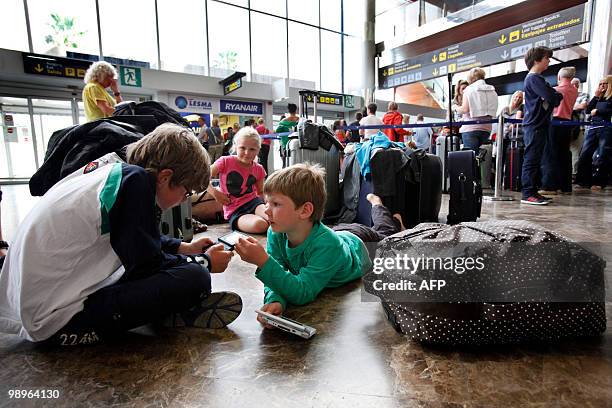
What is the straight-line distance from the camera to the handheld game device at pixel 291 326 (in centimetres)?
116

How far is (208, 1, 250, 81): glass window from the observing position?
37.8 ft

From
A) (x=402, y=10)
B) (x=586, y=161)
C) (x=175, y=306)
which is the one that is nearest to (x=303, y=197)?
(x=175, y=306)

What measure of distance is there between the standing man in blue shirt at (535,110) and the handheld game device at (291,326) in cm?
384

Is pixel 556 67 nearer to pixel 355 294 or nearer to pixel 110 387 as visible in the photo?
pixel 355 294

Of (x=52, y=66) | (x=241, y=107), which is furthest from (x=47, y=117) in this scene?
(x=241, y=107)

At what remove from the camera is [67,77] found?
28.2 feet

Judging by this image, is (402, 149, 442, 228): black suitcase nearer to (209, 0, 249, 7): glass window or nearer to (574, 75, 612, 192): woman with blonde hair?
(574, 75, 612, 192): woman with blonde hair

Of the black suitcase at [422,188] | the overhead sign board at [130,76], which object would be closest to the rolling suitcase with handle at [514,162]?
the black suitcase at [422,188]

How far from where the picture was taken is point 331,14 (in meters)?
13.9

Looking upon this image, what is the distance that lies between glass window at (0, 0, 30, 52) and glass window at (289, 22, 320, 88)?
300 inches

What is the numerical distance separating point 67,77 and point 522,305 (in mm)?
10274

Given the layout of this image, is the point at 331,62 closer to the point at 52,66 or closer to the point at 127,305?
the point at 52,66

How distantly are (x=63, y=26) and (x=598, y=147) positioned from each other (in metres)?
11.5

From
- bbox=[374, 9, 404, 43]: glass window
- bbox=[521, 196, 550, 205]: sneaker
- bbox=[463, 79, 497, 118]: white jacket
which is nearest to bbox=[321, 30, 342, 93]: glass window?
bbox=[374, 9, 404, 43]: glass window
